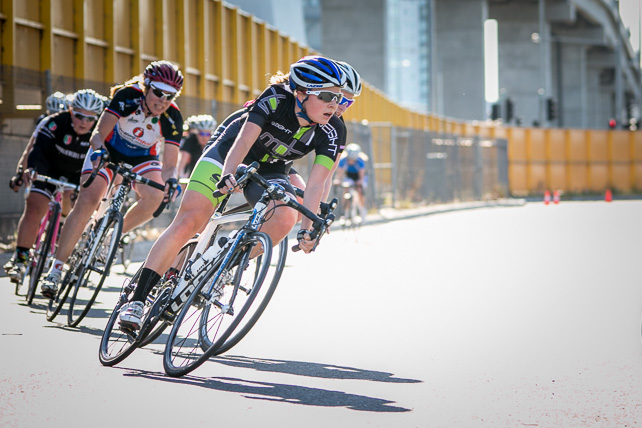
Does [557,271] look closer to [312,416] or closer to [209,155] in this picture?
[209,155]

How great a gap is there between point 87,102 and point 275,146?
342 centimetres

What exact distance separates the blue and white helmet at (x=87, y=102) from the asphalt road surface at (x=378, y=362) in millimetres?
1689

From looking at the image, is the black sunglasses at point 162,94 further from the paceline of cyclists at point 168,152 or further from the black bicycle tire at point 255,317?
the black bicycle tire at point 255,317

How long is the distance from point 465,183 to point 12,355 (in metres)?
38.9

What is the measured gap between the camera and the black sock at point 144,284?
6.86m

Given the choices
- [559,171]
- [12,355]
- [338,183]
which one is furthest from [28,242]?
[559,171]

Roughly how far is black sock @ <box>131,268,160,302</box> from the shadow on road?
43 centimetres

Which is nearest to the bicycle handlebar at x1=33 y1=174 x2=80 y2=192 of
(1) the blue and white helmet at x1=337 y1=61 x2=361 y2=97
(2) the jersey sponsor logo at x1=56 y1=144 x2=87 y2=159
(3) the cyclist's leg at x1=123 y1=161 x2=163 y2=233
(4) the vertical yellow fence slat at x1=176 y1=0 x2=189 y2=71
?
(2) the jersey sponsor logo at x1=56 y1=144 x2=87 y2=159

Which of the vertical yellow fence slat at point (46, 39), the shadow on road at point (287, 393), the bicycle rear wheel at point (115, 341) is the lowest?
the shadow on road at point (287, 393)

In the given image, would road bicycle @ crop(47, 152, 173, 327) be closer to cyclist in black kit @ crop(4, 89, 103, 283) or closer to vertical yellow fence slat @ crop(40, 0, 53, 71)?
cyclist in black kit @ crop(4, 89, 103, 283)

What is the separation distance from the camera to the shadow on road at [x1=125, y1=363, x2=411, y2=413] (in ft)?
19.5

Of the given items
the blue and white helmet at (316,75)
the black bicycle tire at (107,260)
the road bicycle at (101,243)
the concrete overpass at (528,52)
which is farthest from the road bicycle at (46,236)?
the concrete overpass at (528,52)

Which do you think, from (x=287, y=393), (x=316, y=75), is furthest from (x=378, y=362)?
(x=316, y=75)

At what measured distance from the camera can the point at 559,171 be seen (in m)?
56.2
